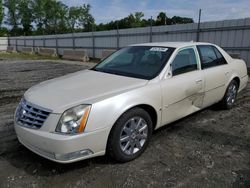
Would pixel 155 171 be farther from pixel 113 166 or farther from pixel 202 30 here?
pixel 202 30

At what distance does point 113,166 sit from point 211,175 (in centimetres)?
118

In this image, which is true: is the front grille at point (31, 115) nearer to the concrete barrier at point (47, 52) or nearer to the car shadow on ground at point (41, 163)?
the car shadow on ground at point (41, 163)

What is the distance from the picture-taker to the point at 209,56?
4.48 m

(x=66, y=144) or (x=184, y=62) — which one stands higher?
(x=184, y=62)

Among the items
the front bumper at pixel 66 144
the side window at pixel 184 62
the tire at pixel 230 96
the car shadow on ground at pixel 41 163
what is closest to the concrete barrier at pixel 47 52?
the tire at pixel 230 96

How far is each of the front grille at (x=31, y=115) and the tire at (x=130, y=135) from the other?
80 centimetres

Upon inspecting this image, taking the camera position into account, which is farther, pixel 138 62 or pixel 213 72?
pixel 213 72

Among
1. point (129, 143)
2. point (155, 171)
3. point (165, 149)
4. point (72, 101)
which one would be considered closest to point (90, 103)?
point (72, 101)

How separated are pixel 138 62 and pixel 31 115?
1871mm

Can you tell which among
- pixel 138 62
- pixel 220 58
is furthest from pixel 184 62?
pixel 220 58

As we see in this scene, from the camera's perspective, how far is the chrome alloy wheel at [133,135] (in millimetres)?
2973

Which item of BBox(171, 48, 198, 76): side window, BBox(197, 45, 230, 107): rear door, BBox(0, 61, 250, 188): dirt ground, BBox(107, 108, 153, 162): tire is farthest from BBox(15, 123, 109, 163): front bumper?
BBox(197, 45, 230, 107): rear door

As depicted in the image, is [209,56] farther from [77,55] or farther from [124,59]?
[77,55]

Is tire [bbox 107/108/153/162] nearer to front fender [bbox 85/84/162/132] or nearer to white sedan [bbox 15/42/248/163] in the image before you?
white sedan [bbox 15/42/248/163]
